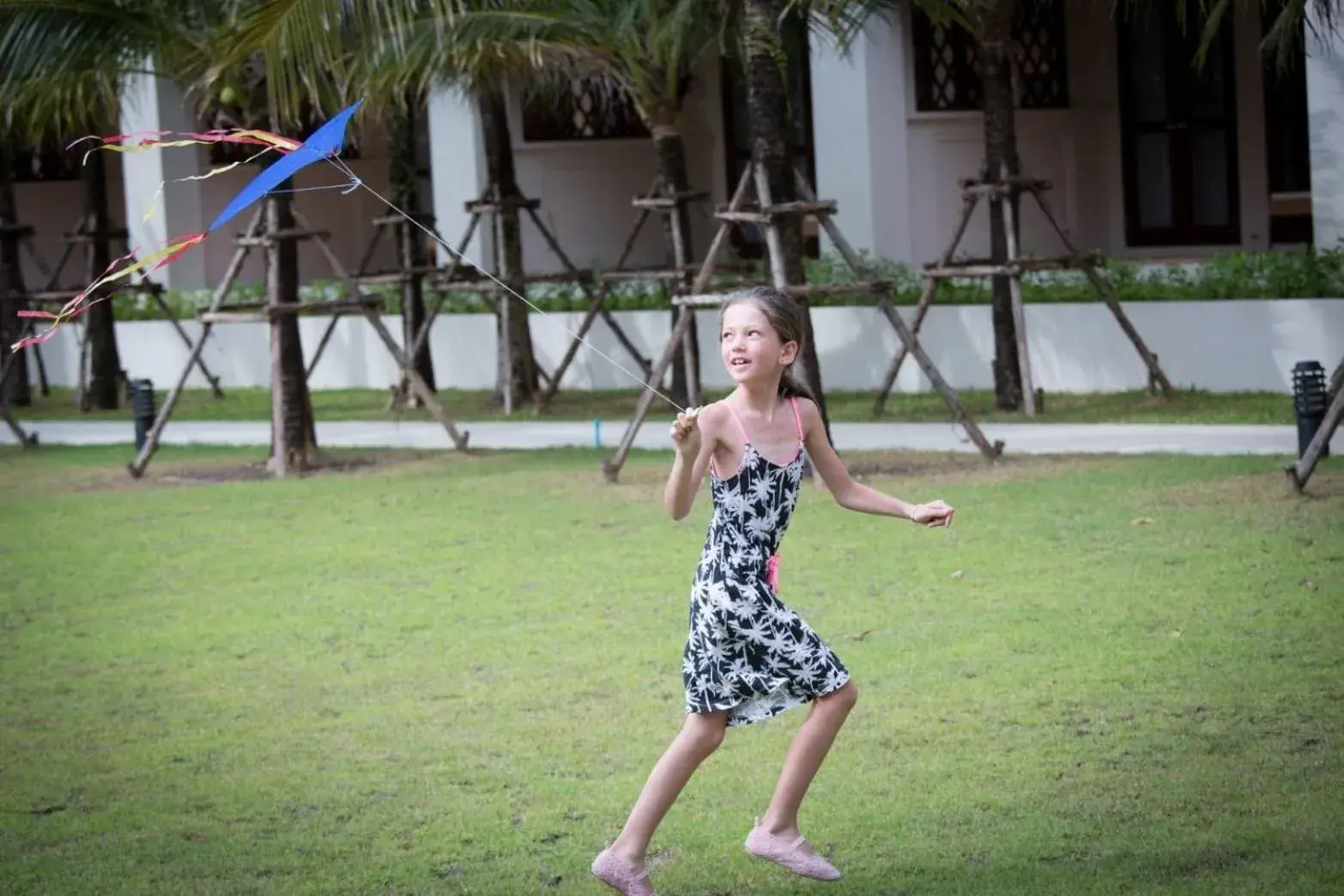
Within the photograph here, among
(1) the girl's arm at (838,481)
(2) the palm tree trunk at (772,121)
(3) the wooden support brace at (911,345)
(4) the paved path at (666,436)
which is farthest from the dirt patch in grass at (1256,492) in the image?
(1) the girl's arm at (838,481)

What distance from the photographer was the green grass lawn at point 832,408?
15594 mm

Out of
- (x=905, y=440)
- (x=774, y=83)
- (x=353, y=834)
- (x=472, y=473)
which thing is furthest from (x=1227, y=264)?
(x=353, y=834)

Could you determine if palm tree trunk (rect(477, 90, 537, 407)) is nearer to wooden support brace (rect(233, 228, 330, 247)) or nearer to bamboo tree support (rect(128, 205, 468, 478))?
bamboo tree support (rect(128, 205, 468, 478))

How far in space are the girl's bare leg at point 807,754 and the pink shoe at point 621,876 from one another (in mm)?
357

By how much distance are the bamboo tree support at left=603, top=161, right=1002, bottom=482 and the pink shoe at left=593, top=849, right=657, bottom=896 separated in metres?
7.53

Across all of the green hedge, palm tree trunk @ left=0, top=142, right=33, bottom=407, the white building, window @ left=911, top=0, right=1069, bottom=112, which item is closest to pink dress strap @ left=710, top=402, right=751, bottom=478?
the green hedge

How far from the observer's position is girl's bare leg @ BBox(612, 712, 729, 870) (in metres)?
4.76

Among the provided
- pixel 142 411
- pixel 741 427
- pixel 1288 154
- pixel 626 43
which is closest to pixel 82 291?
pixel 142 411

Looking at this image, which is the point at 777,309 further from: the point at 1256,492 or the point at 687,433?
the point at 1256,492

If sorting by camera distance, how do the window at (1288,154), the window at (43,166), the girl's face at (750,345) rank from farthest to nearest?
1. the window at (43,166)
2. the window at (1288,154)
3. the girl's face at (750,345)

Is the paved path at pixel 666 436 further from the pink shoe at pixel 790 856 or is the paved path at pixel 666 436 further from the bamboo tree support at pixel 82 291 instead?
the pink shoe at pixel 790 856

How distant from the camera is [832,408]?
17797 mm

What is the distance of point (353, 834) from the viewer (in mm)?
5594

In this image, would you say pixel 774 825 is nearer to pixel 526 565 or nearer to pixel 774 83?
pixel 526 565
